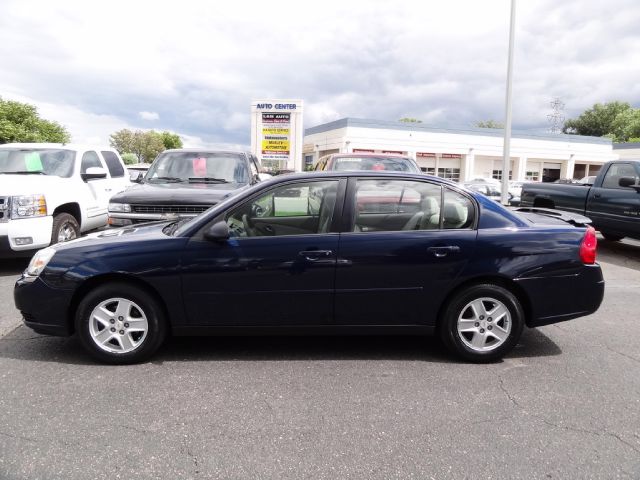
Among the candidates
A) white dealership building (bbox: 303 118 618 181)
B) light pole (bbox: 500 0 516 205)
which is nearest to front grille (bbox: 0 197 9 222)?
light pole (bbox: 500 0 516 205)

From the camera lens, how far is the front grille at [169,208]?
265 inches

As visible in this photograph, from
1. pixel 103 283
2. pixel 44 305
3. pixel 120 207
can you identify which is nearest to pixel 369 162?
pixel 120 207

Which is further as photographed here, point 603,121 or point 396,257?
point 603,121

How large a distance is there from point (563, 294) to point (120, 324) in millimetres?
3633

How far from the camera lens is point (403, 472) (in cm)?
255

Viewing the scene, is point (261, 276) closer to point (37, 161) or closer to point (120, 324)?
point (120, 324)

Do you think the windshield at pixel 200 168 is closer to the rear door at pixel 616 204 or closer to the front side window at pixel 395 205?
the front side window at pixel 395 205

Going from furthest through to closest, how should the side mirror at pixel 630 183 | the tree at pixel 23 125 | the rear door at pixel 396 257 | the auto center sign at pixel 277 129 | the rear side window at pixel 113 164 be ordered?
the tree at pixel 23 125
the auto center sign at pixel 277 129
the rear side window at pixel 113 164
the side mirror at pixel 630 183
the rear door at pixel 396 257

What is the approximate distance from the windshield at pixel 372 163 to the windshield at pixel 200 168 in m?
1.78

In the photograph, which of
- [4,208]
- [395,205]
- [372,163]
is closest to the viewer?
[395,205]

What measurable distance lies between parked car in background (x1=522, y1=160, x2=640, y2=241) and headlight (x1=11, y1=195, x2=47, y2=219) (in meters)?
9.75

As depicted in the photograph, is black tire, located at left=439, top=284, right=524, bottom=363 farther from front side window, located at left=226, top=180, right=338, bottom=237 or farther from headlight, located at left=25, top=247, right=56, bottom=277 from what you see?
headlight, located at left=25, top=247, right=56, bottom=277

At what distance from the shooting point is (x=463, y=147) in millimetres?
45531

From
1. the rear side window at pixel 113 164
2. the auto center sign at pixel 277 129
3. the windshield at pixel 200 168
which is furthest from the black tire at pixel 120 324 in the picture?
the auto center sign at pixel 277 129
